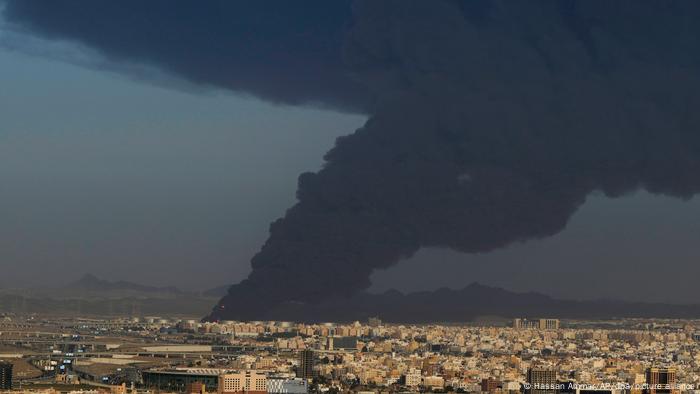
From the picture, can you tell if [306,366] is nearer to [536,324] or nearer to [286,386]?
[286,386]

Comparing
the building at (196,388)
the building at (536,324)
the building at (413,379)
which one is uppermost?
the building at (536,324)

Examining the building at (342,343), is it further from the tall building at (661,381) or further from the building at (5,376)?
the building at (5,376)

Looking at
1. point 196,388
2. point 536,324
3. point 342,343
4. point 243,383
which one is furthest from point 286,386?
point 536,324

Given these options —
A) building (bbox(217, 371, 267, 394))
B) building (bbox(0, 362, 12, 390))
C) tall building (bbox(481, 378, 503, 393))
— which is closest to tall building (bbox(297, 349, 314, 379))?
building (bbox(217, 371, 267, 394))

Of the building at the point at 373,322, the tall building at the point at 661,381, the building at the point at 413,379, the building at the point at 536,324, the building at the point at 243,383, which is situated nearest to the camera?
the building at the point at 243,383

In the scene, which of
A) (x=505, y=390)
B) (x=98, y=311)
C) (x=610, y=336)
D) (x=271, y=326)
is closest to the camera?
(x=505, y=390)

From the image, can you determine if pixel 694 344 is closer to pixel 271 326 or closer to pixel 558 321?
pixel 558 321

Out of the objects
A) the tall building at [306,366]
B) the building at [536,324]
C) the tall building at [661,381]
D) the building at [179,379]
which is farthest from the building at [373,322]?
the tall building at [661,381]

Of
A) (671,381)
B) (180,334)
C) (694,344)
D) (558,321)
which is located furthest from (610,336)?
(671,381)

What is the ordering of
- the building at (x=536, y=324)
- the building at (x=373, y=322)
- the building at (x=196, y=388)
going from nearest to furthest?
the building at (x=196, y=388)
the building at (x=373, y=322)
the building at (x=536, y=324)
